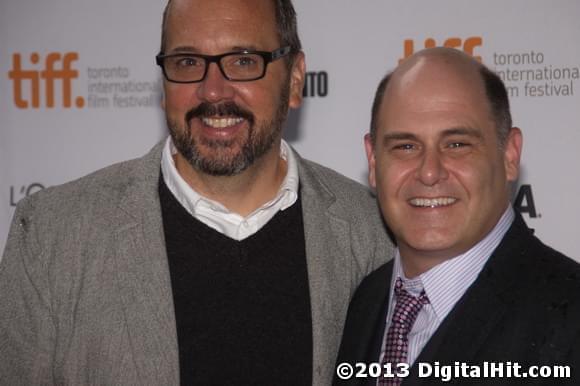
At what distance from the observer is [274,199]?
2.83 metres

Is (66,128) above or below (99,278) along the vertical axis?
above

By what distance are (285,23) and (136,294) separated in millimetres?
1170

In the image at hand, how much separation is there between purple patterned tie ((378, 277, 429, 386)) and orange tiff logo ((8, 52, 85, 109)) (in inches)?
111

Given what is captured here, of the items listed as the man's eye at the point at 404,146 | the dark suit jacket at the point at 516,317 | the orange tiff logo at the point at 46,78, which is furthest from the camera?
the orange tiff logo at the point at 46,78

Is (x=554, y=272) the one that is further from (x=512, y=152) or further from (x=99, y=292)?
(x=99, y=292)

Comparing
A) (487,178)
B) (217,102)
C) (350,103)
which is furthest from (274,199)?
(350,103)

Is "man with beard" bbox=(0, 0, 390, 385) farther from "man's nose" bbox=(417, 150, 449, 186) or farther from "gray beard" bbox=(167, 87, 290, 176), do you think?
"man's nose" bbox=(417, 150, 449, 186)

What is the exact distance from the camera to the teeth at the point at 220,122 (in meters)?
2.65

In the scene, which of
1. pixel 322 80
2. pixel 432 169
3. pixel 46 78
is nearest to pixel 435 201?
pixel 432 169

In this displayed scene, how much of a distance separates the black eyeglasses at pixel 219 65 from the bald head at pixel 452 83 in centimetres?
54

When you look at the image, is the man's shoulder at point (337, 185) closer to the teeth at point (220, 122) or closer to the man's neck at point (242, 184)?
the man's neck at point (242, 184)

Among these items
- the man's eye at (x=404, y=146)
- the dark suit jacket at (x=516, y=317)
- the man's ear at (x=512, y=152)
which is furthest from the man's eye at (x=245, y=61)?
the dark suit jacket at (x=516, y=317)

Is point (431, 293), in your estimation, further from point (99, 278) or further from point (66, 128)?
point (66, 128)

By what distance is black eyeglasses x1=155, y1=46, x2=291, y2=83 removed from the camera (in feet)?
8.75
